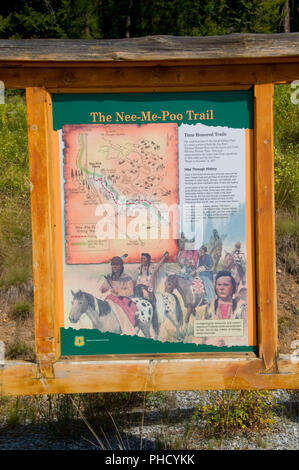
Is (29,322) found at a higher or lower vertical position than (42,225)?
lower

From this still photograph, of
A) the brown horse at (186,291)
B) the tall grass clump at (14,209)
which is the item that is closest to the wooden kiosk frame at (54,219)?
the brown horse at (186,291)

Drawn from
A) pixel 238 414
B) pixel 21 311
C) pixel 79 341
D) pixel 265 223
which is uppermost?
pixel 265 223

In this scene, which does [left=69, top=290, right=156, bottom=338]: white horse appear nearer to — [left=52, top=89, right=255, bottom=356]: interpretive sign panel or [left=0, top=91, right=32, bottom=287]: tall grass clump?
[left=52, top=89, right=255, bottom=356]: interpretive sign panel

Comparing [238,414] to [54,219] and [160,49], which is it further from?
[160,49]

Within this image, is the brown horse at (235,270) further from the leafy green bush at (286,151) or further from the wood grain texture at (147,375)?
the leafy green bush at (286,151)

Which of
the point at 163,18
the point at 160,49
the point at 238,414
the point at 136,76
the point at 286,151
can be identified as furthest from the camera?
the point at 163,18

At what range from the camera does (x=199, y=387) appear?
2.97 m

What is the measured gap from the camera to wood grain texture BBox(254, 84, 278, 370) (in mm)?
2922

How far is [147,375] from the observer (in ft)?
9.71

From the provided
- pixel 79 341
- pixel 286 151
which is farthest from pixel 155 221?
pixel 286 151

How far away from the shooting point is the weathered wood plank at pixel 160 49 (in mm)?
2793

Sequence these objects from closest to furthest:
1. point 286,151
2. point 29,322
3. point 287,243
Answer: point 29,322
point 287,243
point 286,151

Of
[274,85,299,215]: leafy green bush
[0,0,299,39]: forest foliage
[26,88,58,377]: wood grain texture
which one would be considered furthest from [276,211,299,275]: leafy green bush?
[0,0,299,39]: forest foliage

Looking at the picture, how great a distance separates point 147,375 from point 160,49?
5.65 feet
